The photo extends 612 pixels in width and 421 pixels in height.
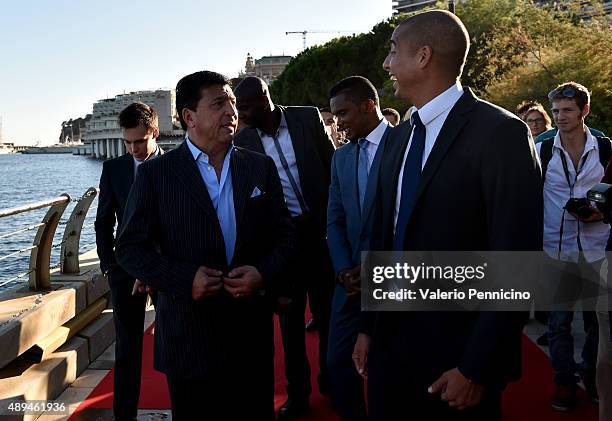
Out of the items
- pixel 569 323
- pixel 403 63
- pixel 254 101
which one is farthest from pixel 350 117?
pixel 569 323

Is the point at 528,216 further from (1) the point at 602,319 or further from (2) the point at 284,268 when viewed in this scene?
(1) the point at 602,319

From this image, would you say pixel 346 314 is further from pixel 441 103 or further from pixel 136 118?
pixel 136 118

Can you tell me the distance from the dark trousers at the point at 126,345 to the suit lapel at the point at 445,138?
2522 millimetres

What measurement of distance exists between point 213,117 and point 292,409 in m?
2.34

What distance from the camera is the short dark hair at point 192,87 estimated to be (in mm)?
2936

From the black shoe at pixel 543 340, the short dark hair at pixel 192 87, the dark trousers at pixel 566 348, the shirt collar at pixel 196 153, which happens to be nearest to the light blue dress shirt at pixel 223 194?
the shirt collar at pixel 196 153

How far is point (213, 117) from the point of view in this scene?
9.58 feet

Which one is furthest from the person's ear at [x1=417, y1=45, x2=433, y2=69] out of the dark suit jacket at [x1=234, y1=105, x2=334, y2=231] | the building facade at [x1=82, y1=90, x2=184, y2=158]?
the building facade at [x1=82, y1=90, x2=184, y2=158]

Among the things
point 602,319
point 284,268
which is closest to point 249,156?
point 284,268

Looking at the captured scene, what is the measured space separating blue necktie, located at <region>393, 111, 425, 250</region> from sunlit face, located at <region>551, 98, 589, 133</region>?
8.35 ft

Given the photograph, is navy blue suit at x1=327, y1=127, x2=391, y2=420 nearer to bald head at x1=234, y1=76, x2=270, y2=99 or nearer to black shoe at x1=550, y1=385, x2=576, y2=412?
bald head at x1=234, y1=76, x2=270, y2=99

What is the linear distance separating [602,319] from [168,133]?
154 m

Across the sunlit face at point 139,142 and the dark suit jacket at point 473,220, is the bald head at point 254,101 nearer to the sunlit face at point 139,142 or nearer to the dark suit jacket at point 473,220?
the sunlit face at point 139,142

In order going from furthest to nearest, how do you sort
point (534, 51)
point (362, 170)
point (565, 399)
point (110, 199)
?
1. point (534, 51)
2. point (565, 399)
3. point (110, 199)
4. point (362, 170)
